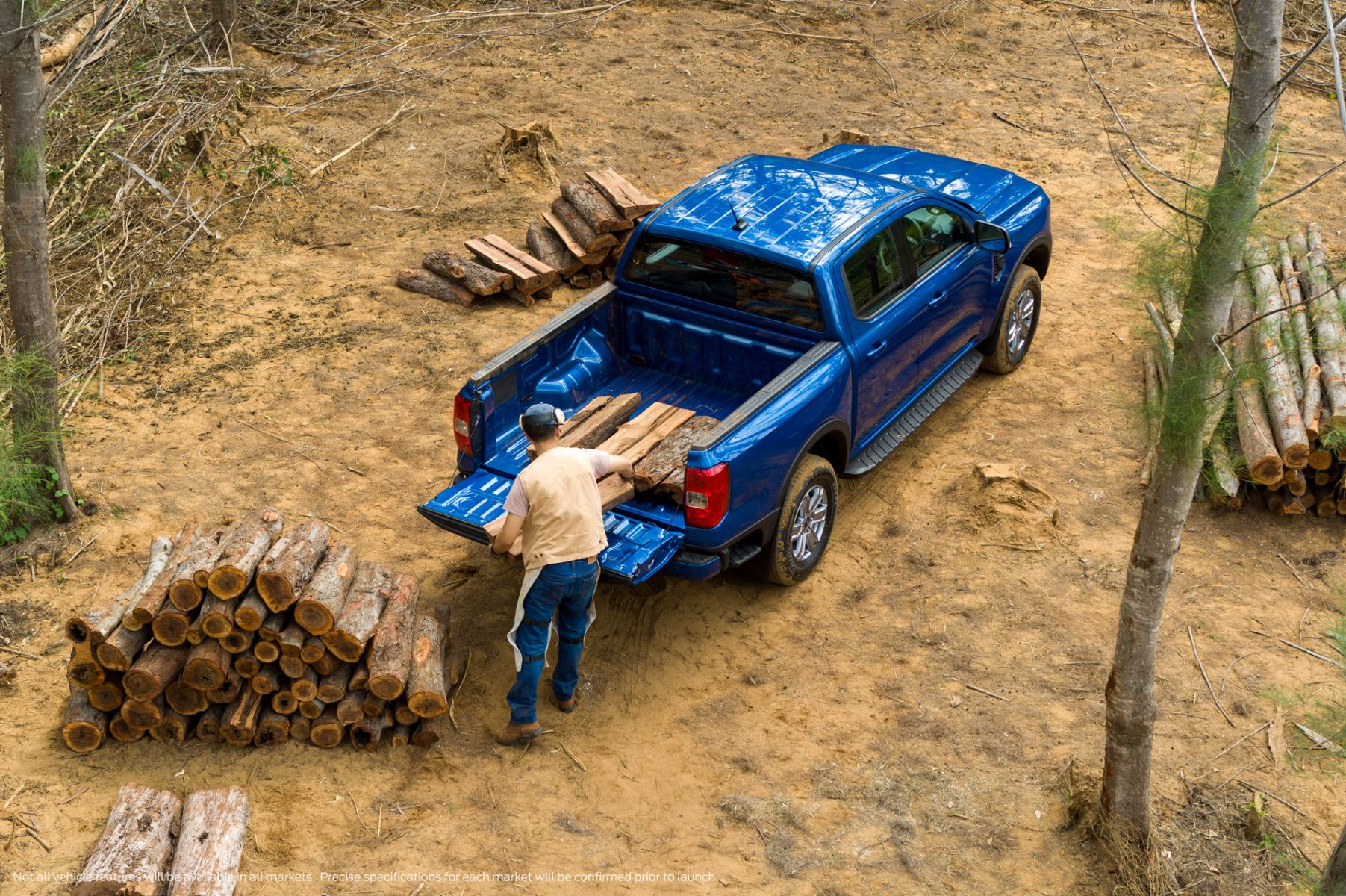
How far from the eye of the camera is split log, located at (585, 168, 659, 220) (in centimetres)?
1030

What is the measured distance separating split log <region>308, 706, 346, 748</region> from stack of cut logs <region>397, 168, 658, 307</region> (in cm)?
496

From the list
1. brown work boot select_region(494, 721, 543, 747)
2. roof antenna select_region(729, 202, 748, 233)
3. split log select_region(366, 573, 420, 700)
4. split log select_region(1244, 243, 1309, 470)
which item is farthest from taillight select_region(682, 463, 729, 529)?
split log select_region(1244, 243, 1309, 470)

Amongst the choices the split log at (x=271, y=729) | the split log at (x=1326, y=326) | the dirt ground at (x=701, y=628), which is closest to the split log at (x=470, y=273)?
the dirt ground at (x=701, y=628)

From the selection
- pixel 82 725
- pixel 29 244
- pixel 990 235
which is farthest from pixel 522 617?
pixel 990 235

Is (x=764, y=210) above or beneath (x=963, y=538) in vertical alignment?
above

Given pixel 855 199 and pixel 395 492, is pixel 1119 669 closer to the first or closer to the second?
pixel 855 199

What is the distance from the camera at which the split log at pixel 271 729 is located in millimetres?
5996

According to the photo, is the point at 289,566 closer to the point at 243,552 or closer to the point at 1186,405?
the point at 243,552

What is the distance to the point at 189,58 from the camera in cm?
1341

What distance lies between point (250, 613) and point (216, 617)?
16cm

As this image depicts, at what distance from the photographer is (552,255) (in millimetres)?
10531

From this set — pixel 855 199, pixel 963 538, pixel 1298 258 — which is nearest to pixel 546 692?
pixel 963 538

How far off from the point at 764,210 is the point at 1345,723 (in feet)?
14.8

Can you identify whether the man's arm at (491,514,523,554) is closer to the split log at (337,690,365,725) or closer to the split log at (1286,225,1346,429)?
the split log at (337,690,365,725)
